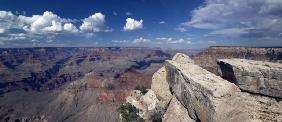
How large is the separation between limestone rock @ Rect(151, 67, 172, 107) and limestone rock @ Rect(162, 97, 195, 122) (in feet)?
14.4

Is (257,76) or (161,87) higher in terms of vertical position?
(257,76)

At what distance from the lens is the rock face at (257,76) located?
40.5 meters

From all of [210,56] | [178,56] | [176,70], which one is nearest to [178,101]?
[176,70]

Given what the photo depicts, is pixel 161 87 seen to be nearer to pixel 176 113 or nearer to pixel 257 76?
pixel 176 113

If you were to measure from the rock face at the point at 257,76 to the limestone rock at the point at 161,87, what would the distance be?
17651 mm

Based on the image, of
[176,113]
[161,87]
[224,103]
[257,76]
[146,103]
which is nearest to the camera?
[224,103]

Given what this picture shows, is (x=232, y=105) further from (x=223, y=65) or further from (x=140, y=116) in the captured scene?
(x=140, y=116)

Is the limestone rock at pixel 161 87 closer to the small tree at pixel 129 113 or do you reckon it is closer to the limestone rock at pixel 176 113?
the limestone rock at pixel 176 113

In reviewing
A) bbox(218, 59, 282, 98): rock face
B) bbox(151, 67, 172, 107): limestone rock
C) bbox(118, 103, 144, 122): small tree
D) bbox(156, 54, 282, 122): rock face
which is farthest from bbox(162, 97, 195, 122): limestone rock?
bbox(118, 103, 144, 122): small tree

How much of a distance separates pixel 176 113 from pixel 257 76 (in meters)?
16.1

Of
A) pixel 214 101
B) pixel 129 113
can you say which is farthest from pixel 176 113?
pixel 129 113

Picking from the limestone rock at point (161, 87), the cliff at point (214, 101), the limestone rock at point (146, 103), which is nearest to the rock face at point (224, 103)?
the cliff at point (214, 101)

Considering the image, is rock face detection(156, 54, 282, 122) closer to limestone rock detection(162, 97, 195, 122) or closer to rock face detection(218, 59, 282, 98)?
rock face detection(218, 59, 282, 98)

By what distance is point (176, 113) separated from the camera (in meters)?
53.2
